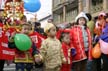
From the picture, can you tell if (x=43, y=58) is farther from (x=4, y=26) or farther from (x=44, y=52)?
(x=4, y=26)

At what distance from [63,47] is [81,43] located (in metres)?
0.57

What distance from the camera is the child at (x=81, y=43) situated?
702 centimetres

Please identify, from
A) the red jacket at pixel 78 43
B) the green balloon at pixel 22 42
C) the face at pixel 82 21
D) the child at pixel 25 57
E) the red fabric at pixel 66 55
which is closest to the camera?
the green balloon at pixel 22 42

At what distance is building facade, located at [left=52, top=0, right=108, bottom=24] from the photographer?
105 ft

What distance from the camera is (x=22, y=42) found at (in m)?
5.88

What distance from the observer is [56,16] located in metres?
48.8

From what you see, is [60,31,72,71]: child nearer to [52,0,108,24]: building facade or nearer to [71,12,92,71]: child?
[71,12,92,71]: child

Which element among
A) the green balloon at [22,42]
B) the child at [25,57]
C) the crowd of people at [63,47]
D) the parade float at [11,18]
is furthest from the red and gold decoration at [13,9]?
the green balloon at [22,42]

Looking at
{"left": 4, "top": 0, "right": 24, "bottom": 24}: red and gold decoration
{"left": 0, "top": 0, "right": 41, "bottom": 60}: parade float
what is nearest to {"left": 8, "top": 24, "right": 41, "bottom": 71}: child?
{"left": 0, "top": 0, "right": 41, "bottom": 60}: parade float

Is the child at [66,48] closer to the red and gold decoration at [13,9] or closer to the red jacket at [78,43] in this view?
the red jacket at [78,43]

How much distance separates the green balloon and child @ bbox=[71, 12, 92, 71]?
1.42 meters

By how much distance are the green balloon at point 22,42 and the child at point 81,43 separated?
56.0 inches

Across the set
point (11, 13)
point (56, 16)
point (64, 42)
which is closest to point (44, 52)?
point (64, 42)

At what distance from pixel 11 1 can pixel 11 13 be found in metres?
0.36
